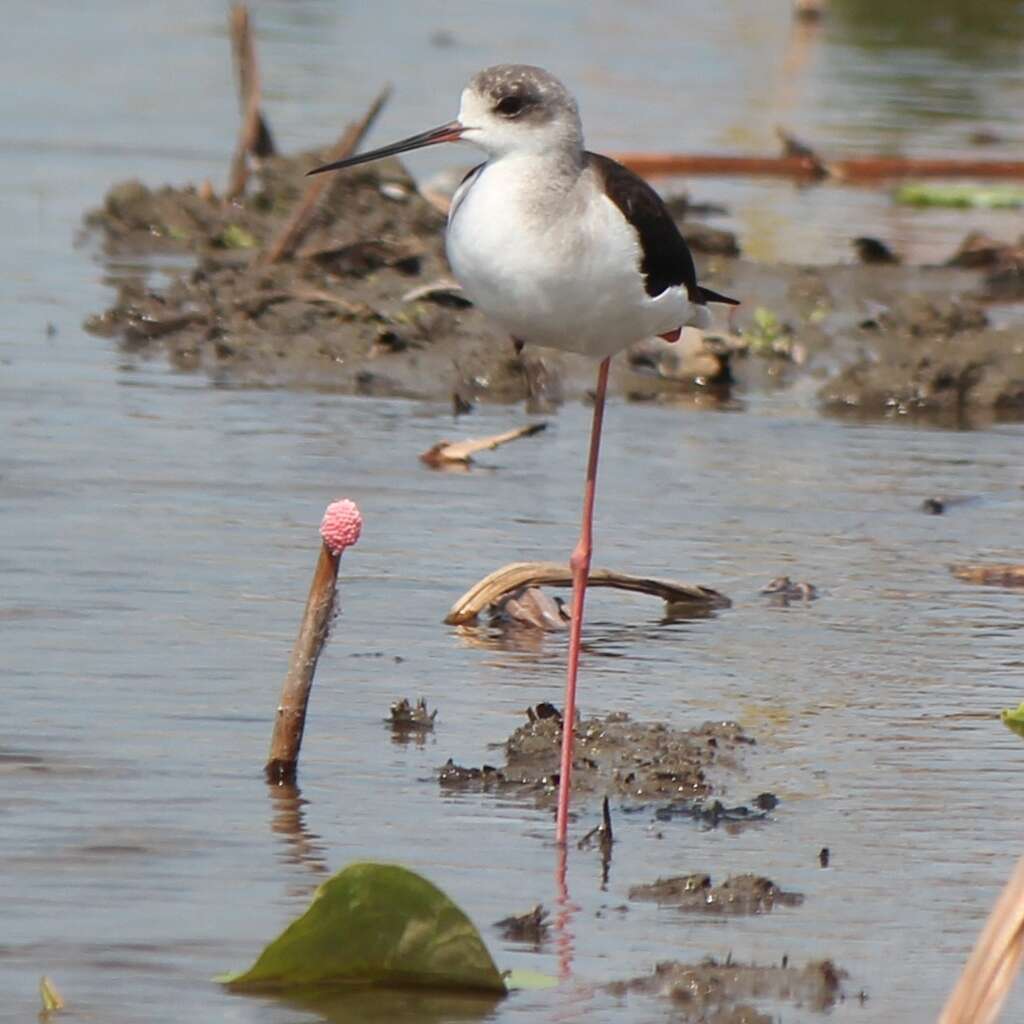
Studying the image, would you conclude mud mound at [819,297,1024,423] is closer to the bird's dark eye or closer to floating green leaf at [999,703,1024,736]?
floating green leaf at [999,703,1024,736]

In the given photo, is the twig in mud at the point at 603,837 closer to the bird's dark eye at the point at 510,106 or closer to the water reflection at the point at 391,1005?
the water reflection at the point at 391,1005

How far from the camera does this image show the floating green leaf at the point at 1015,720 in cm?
565

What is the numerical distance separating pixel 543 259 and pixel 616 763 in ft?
3.43

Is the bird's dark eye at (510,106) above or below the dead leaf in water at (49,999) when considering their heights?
above

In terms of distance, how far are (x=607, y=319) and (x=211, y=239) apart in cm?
667

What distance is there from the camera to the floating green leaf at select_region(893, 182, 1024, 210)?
1444 cm

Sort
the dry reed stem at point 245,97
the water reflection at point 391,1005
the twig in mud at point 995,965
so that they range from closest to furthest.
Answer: the twig in mud at point 995,965
the water reflection at point 391,1005
the dry reed stem at point 245,97

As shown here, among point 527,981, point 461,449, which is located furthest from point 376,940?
point 461,449

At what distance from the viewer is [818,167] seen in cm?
1459

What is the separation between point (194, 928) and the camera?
431cm

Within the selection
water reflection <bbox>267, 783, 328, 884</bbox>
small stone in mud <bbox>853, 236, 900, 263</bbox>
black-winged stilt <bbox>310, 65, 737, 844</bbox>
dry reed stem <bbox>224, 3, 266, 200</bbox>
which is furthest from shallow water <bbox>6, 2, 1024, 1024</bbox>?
small stone in mud <bbox>853, 236, 900, 263</bbox>

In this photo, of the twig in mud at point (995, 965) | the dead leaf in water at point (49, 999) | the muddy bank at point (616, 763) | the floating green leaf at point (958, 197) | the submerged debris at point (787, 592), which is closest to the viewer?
the twig in mud at point (995, 965)

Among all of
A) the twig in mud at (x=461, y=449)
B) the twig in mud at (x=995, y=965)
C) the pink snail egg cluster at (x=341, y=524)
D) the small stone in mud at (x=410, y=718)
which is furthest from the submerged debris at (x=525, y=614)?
the twig in mud at (x=995, y=965)

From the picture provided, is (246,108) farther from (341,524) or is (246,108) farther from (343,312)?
(341,524)
